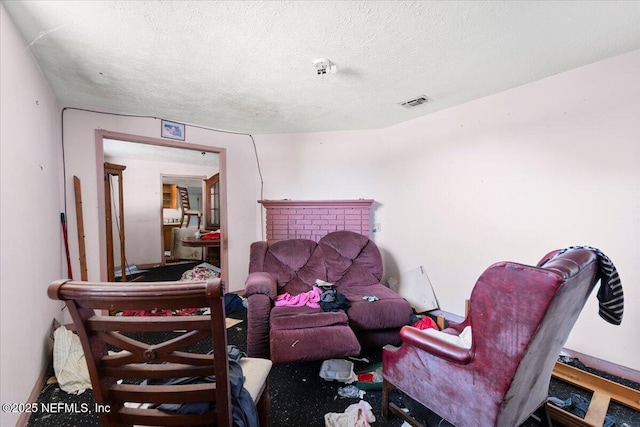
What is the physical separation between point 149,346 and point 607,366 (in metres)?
2.92

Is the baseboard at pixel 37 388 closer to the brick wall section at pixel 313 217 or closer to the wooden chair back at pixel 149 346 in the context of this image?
the wooden chair back at pixel 149 346

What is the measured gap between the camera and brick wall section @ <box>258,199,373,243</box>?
340cm

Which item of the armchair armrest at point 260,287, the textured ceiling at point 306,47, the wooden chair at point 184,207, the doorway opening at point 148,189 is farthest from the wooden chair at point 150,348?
the wooden chair at point 184,207

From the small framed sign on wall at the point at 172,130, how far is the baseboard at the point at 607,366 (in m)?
4.37

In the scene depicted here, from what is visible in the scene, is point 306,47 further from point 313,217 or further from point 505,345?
point 313,217

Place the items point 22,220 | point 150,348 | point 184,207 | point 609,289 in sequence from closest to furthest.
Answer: point 150,348 → point 609,289 → point 22,220 → point 184,207

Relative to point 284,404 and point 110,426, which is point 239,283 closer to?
point 284,404

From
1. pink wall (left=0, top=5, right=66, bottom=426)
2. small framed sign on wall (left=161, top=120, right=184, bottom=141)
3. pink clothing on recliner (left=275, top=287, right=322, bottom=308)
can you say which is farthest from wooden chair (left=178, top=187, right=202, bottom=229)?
pink clothing on recliner (left=275, top=287, right=322, bottom=308)

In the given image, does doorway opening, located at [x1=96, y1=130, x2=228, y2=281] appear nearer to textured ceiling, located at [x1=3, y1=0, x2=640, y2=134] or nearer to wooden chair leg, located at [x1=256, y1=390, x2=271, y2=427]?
textured ceiling, located at [x1=3, y1=0, x2=640, y2=134]

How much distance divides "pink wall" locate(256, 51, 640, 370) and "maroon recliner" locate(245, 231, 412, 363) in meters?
0.81

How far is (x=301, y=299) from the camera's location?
2.26 meters

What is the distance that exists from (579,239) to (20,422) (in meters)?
3.81

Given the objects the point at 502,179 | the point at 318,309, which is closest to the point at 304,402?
the point at 318,309

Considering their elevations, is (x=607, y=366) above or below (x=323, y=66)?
below
